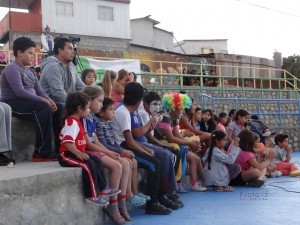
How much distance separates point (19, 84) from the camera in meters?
4.43

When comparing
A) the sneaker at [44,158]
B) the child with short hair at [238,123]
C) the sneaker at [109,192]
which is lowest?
the sneaker at [109,192]

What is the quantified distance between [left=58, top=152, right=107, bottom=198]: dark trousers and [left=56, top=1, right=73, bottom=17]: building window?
2041cm

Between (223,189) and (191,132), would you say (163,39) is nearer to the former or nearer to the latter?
(191,132)

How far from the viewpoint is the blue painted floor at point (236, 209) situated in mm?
4039

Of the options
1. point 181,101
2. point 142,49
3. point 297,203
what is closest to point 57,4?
point 142,49

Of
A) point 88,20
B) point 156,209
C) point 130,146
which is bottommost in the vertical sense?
point 156,209

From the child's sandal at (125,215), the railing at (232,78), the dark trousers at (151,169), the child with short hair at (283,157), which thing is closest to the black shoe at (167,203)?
the dark trousers at (151,169)

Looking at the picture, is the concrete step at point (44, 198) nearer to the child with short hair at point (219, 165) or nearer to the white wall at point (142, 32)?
the child with short hair at point (219, 165)

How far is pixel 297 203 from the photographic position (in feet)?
16.0

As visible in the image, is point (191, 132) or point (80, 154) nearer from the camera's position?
point (80, 154)

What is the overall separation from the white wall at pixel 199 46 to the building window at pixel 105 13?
48.4 feet

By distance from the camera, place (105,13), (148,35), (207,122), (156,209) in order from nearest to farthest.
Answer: (156,209)
(207,122)
(105,13)
(148,35)

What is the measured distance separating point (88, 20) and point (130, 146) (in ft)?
66.9

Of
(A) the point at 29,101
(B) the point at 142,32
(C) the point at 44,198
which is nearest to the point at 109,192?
(C) the point at 44,198
